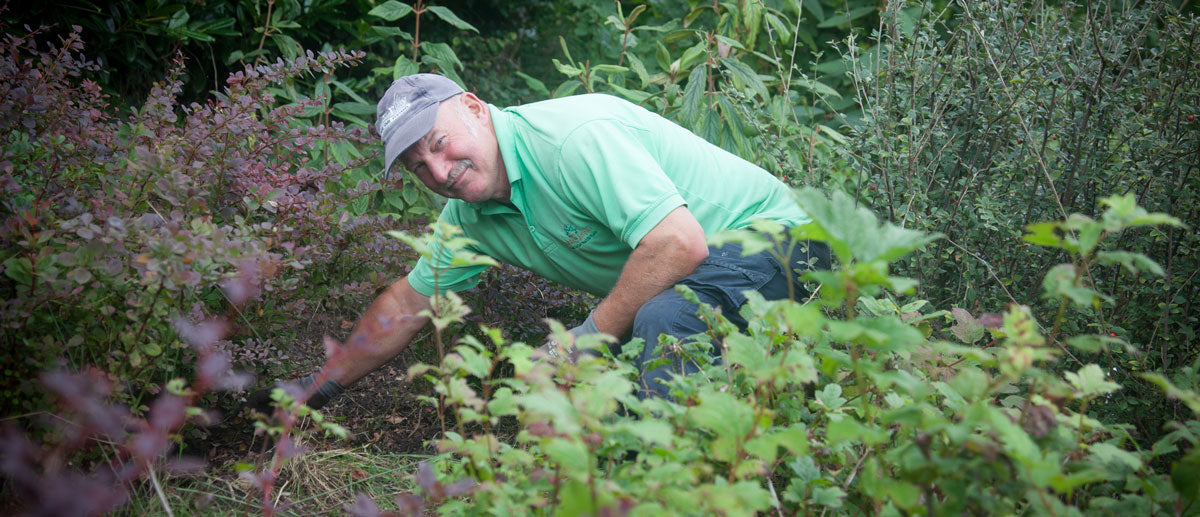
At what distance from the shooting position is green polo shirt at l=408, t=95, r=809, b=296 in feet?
7.53

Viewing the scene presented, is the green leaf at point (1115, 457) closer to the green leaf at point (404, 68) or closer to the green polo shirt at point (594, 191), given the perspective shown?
the green polo shirt at point (594, 191)

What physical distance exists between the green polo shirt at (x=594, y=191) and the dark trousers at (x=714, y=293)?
0.46 feet

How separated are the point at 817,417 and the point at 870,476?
48 centimetres

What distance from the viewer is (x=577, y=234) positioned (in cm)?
260

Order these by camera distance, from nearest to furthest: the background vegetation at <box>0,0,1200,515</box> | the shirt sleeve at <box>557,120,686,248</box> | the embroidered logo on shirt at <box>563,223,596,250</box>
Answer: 1. the background vegetation at <box>0,0,1200,515</box>
2. the shirt sleeve at <box>557,120,686,248</box>
3. the embroidered logo on shirt at <box>563,223,596,250</box>

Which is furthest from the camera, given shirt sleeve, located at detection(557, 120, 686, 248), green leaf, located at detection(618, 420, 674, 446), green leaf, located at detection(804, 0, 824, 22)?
green leaf, located at detection(804, 0, 824, 22)

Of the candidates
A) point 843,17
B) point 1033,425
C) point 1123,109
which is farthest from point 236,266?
point 843,17

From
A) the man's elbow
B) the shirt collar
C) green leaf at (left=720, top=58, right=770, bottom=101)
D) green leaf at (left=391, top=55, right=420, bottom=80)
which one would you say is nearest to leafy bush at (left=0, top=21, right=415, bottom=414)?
the shirt collar

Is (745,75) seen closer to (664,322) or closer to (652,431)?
(664,322)

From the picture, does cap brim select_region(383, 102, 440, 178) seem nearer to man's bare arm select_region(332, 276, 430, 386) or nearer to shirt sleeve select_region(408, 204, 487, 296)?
shirt sleeve select_region(408, 204, 487, 296)

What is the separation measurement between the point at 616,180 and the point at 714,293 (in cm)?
45

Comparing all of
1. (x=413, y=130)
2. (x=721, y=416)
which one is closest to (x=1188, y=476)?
(x=721, y=416)

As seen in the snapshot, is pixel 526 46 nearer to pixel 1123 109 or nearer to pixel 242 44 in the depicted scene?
pixel 242 44

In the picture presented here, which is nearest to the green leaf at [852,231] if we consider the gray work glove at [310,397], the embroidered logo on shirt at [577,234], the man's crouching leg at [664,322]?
the man's crouching leg at [664,322]
